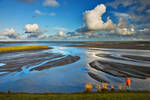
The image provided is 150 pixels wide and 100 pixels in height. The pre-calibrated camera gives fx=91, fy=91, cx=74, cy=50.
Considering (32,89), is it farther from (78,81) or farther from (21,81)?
(78,81)

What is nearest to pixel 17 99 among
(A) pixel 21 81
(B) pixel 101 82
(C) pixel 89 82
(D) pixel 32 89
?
(D) pixel 32 89

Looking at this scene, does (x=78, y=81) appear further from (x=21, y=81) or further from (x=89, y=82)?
(x=21, y=81)

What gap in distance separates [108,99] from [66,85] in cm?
813

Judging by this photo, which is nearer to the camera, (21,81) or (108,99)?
(108,99)

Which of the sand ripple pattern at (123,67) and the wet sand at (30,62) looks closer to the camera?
the sand ripple pattern at (123,67)

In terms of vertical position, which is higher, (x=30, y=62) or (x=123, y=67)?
(x=30, y=62)

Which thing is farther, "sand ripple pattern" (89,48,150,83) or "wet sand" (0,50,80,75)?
"wet sand" (0,50,80,75)

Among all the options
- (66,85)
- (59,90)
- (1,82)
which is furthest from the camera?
(1,82)

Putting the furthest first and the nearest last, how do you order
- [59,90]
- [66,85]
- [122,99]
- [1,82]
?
[1,82], [66,85], [59,90], [122,99]

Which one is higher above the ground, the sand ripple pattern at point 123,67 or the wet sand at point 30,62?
the wet sand at point 30,62

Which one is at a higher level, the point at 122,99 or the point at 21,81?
the point at 122,99

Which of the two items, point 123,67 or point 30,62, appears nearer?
point 123,67

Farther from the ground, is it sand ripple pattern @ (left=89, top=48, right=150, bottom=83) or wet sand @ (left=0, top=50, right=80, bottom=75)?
wet sand @ (left=0, top=50, right=80, bottom=75)

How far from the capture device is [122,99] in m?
8.25
